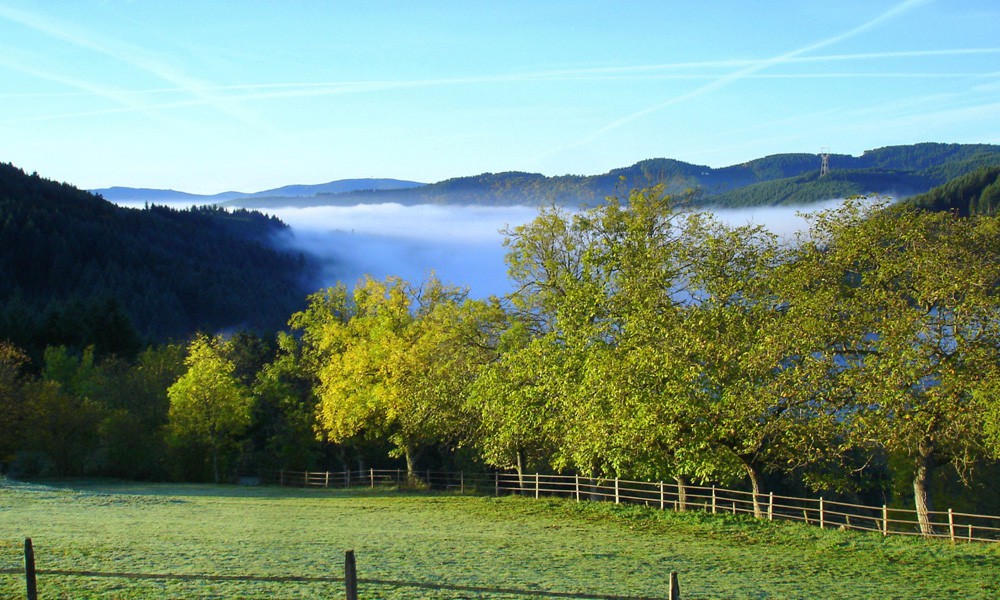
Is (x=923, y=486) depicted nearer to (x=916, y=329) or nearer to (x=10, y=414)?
(x=916, y=329)

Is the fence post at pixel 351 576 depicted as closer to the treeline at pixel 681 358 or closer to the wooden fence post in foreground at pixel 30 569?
the wooden fence post in foreground at pixel 30 569

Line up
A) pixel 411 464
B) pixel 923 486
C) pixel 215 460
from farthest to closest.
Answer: pixel 215 460, pixel 411 464, pixel 923 486

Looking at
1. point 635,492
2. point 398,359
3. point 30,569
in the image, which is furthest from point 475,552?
point 398,359

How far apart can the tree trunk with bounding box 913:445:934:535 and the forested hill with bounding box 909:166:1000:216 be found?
140723 mm

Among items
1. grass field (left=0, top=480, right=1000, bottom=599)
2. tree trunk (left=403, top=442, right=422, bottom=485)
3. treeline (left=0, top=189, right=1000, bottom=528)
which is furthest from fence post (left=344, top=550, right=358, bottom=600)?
tree trunk (left=403, top=442, right=422, bottom=485)

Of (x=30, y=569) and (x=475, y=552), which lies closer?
(x=30, y=569)

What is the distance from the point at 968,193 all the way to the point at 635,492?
146 meters

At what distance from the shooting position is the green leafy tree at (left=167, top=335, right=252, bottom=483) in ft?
201

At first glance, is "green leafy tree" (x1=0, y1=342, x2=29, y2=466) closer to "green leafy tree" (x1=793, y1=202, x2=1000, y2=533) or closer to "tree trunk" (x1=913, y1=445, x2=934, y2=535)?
"green leafy tree" (x1=793, y1=202, x2=1000, y2=533)

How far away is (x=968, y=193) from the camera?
165 meters

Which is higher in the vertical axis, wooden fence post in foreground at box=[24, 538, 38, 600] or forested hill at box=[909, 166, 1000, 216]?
forested hill at box=[909, 166, 1000, 216]

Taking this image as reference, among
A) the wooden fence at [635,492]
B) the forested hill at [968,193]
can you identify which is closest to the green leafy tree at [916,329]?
the wooden fence at [635,492]

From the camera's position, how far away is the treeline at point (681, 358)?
2670 cm

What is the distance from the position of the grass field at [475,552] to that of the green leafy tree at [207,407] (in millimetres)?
24139
